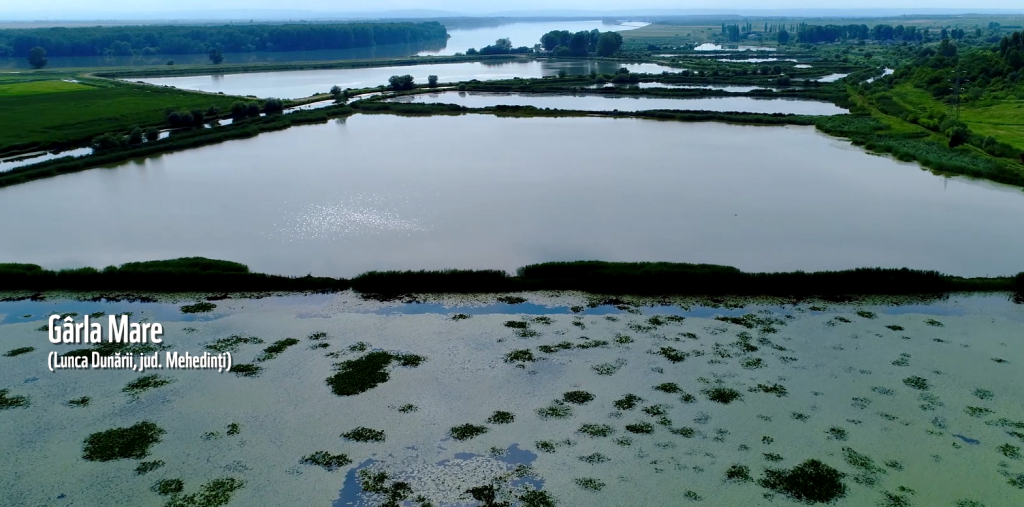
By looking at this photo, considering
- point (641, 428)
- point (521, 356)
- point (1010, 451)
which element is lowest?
point (1010, 451)

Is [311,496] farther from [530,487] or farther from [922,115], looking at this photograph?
[922,115]

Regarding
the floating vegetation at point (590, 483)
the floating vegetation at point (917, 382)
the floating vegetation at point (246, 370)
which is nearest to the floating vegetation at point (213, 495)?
the floating vegetation at point (246, 370)

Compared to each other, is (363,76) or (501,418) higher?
(363,76)

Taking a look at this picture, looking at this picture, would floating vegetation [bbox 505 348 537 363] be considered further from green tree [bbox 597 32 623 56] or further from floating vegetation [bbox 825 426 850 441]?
green tree [bbox 597 32 623 56]

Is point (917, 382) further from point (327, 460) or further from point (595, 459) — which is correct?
point (327, 460)

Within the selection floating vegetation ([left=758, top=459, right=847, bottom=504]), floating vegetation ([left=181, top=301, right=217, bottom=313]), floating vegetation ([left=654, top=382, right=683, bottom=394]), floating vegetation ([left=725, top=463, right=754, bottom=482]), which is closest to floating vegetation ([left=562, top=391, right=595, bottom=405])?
floating vegetation ([left=654, top=382, right=683, bottom=394])

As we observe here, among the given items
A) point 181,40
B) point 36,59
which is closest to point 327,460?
point 36,59
